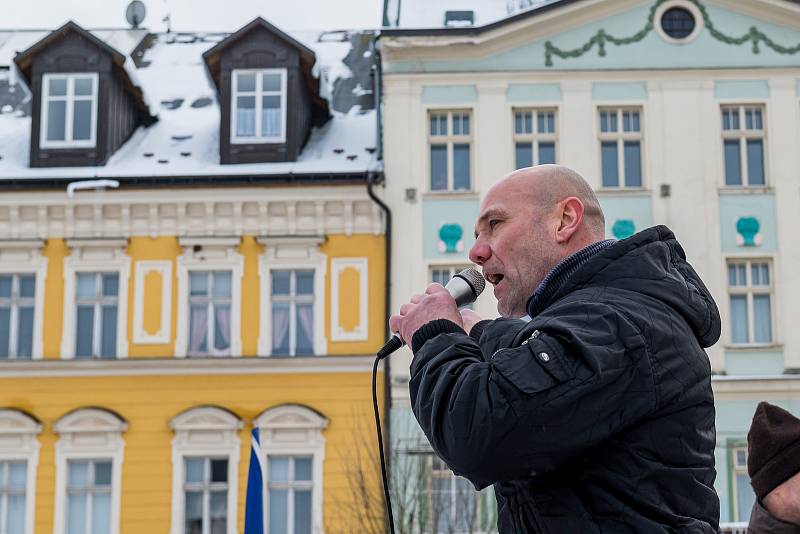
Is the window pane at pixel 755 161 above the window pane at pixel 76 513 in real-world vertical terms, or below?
above

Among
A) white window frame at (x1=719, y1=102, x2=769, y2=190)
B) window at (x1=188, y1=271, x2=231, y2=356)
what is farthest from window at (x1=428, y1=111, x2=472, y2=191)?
white window frame at (x1=719, y1=102, x2=769, y2=190)

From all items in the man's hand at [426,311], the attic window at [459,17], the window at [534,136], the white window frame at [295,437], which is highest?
the attic window at [459,17]

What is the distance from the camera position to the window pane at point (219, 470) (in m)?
19.0

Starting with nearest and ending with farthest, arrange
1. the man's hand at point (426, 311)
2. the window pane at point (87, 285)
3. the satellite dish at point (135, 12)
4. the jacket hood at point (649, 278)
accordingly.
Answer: the jacket hood at point (649, 278), the man's hand at point (426, 311), the window pane at point (87, 285), the satellite dish at point (135, 12)

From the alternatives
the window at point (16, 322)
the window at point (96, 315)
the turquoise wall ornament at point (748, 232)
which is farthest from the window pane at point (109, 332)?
the turquoise wall ornament at point (748, 232)

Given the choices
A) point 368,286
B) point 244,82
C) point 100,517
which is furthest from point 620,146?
point 100,517

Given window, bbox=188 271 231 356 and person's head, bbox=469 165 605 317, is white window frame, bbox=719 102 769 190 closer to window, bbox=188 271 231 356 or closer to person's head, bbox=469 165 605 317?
window, bbox=188 271 231 356

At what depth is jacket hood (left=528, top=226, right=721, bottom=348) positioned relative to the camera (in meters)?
2.48

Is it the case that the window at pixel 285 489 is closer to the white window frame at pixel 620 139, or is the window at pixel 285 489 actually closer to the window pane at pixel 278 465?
the window pane at pixel 278 465

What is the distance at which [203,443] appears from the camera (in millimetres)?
19031

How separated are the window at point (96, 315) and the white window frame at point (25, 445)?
3.93ft

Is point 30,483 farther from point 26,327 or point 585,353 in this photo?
point 585,353

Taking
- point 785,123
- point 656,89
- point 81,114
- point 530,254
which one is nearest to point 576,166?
point 656,89

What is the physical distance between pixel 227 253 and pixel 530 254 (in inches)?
674
